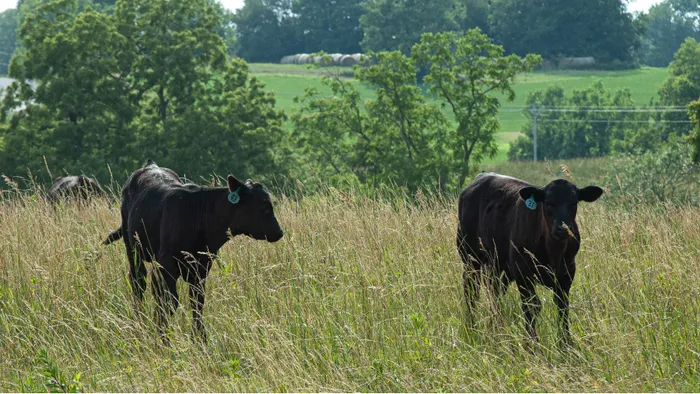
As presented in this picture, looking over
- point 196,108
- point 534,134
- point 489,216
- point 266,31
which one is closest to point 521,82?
point 534,134

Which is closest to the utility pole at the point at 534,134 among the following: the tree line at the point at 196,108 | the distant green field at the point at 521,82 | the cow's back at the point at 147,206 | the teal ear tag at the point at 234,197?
the distant green field at the point at 521,82

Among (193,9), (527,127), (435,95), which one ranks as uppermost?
(193,9)

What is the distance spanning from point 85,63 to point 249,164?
8.84 metres

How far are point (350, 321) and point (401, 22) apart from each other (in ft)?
421

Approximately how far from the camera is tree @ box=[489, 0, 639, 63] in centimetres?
13525

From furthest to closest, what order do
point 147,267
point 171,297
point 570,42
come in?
point 570,42 → point 147,267 → point 171,297

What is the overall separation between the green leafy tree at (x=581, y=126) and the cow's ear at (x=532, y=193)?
9201cm

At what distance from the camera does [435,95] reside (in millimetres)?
59469

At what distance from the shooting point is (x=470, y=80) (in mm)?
57375

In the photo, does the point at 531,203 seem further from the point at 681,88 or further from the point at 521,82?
the point at 521,82

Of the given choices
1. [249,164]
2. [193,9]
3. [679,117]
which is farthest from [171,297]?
[679,117]

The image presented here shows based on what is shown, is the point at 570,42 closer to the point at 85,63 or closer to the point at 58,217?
the point at 85,63

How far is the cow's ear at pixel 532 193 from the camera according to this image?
706cm

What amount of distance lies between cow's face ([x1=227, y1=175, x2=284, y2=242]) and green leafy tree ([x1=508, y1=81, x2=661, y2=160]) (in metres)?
91.8
